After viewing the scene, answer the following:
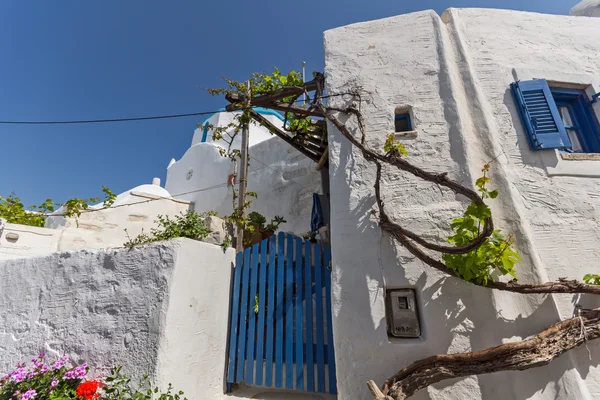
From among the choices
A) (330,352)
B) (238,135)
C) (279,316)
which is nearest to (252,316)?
(279,316)

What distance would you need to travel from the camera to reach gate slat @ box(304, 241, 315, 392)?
121 inches

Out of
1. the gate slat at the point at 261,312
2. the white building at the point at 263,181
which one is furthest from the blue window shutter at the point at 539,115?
the white building at the point at 263,181

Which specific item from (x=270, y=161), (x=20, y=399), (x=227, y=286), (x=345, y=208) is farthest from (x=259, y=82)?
(x=20, y=399)

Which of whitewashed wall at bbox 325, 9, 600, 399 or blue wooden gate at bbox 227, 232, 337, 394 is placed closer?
whitewashed wall at bbox 325, 9, 600, 399

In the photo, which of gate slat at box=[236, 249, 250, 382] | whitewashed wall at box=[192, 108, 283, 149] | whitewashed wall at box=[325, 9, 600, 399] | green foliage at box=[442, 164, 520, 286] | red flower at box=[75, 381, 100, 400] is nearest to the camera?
green foliage at box=[442, 164, 520, 286]

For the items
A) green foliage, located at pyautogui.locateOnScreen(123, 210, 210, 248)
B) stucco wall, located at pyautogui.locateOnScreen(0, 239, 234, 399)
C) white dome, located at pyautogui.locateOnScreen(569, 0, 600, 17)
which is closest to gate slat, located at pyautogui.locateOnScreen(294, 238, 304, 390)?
stucco wall, located at pyautogui.locateOnScreen(0, 239, 234, 399)

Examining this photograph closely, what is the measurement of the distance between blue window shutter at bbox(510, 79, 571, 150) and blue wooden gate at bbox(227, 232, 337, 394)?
2927mm

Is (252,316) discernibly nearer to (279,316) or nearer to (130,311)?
(279,316)

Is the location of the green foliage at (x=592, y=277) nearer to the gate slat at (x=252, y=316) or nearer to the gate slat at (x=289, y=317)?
the gate slat at (x=289, y=317)

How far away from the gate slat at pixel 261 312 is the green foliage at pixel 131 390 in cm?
86

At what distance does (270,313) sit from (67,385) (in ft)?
7.53

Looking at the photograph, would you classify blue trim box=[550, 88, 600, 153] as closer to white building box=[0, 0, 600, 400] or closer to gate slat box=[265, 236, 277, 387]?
white building box=[0, 0, 600, 400]

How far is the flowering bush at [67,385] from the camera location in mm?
2664

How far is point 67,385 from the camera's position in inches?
114
